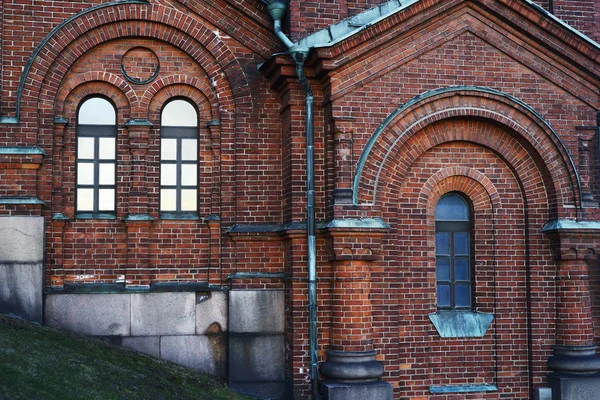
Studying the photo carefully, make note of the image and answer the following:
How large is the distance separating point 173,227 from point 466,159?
4161 millimetres

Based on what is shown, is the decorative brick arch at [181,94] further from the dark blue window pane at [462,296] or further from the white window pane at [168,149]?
the dark blue window pane at [462,296]

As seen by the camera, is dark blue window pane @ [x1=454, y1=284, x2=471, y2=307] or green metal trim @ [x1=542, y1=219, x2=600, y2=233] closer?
green metal trim @ [x1=542, y1=219, x2=600, y2=233]

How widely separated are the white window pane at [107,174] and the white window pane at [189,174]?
96cm

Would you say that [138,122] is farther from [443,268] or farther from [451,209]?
[443,268]

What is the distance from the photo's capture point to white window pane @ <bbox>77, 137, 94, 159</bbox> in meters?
10.8

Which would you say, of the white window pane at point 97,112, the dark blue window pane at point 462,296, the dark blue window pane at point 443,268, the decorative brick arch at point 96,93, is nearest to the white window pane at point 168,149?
the decorative brick arch at point 96,93

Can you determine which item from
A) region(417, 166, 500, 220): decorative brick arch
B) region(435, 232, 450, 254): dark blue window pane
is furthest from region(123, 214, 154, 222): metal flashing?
region(435, 232, 450, 254): dark blue window pane

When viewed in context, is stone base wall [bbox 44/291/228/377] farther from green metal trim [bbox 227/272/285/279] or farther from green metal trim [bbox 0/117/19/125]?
green metal trim [bbox 0/117/19/125]

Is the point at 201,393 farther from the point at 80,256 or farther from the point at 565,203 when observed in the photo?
the point at 565,203

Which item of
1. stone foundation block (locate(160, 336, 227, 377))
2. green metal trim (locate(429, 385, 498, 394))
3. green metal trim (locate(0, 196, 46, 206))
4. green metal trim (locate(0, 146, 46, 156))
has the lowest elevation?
green metal trim (locate(429, 385, 498, 394))

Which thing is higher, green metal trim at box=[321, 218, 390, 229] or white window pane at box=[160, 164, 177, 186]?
white window pane at box=[160, 164, 177, 186]

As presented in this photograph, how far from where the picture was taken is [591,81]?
1080 centimetres

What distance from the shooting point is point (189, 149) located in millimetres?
11016

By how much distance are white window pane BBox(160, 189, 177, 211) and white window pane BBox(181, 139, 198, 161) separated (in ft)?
1.74
